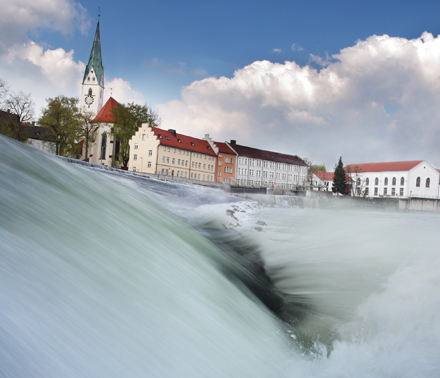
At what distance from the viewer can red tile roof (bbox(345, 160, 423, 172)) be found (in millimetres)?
73431

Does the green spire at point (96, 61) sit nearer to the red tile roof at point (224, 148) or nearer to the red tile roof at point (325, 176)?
the red tile roof at point (224, 148)

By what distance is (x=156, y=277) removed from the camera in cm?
357

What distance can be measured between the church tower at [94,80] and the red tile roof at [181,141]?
35730 millimetres

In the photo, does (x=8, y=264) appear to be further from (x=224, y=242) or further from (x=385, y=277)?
(x=224, y=242)

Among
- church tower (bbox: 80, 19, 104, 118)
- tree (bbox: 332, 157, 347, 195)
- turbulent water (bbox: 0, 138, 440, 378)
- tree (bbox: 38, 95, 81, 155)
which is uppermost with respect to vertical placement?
church tower (bbox: 80, 19, 104, 118)

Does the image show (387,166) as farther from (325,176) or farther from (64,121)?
(64,121)

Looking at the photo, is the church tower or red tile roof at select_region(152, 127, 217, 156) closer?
red tile roof at select_region(152, 127, 217, 156)

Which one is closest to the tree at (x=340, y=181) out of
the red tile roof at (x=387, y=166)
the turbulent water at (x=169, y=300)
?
the red tile roof at (x=387, y=166)

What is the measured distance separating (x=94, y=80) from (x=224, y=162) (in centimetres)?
4285

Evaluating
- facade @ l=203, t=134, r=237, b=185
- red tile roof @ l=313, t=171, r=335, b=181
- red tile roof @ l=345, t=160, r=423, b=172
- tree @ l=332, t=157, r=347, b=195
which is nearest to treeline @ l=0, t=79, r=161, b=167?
facade @ l=203, t=134, r=237, b=185

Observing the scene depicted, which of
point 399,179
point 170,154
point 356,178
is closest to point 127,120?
point 170,154

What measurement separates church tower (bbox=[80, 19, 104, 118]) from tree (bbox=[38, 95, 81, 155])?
41451mm

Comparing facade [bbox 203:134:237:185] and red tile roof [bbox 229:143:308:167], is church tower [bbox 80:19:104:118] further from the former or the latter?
red tile roof [bbox 229:143:308:167]

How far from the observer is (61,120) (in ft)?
128
